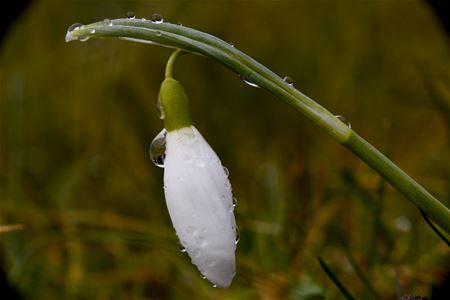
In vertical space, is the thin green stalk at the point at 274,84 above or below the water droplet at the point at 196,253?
above

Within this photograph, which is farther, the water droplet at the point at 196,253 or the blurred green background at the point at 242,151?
the blurred green background at the point at 242,151

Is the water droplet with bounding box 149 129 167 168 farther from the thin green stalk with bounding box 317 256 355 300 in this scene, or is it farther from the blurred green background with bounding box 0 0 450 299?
the blurred green background with bounding box 0 0 450 299

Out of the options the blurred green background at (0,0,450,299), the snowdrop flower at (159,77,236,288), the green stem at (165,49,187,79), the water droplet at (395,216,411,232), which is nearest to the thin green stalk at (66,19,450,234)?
the green stem at (165,49,187,79)

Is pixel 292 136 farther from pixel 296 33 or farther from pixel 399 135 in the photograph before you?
pixel 296 33

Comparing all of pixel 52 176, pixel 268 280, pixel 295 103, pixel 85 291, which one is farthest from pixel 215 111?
pixel 295 103

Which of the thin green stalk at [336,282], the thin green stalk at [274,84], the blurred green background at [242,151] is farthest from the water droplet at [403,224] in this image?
the thin green stalk at [274,84]

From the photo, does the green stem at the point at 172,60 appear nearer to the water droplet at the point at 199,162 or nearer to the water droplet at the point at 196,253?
A: the water droplet at the point at 199,162
